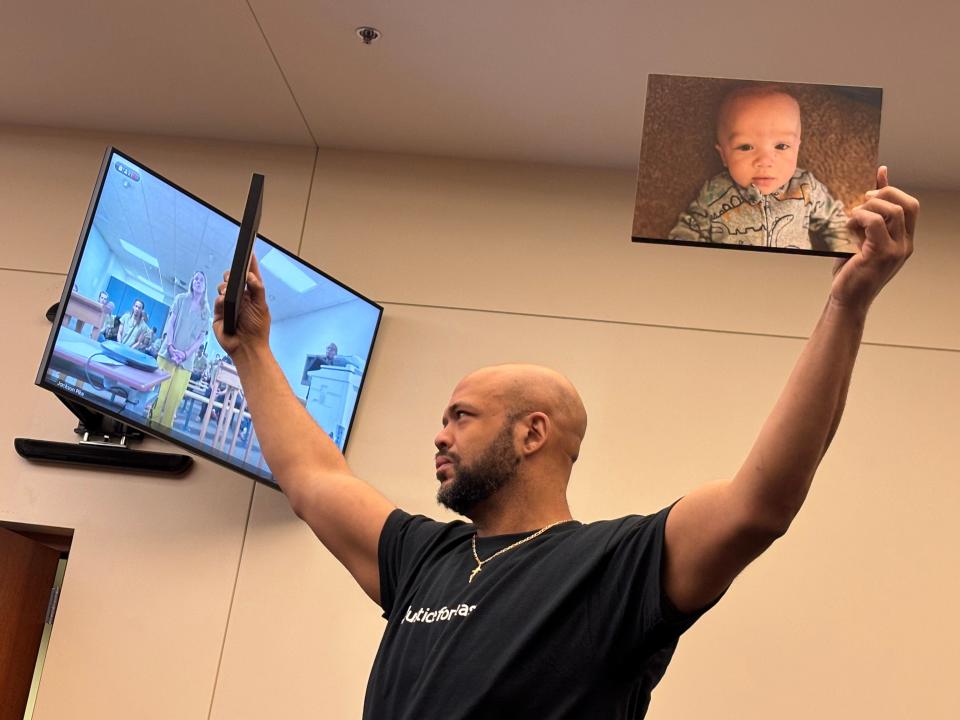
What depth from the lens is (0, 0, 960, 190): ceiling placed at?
3.05 m

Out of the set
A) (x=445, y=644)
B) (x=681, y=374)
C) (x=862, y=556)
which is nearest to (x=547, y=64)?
(x=681, y=374)

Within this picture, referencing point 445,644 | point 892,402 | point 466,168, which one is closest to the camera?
point 445,644

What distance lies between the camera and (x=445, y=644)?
1538mm

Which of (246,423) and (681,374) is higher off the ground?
(681,374)

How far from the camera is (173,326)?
321 cm

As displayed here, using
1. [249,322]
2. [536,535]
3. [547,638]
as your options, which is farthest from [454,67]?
[547,638]

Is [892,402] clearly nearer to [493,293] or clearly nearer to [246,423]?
[493,293]

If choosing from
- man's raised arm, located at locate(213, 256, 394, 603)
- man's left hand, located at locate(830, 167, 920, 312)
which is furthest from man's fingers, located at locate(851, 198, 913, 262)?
man's raised arm, located at locate(213, 256, 394, 603)

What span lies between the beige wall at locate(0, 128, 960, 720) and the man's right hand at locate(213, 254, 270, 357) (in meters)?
1.62

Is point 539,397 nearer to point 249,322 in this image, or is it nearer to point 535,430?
point 535,430

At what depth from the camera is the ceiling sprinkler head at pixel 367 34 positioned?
128 inches

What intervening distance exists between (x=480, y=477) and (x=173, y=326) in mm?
1624

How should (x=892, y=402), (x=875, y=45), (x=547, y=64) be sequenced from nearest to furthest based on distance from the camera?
(x=875, y=45)
(x=547, y=64)
(x=892, y=402)

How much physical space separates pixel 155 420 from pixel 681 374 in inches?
59.2
